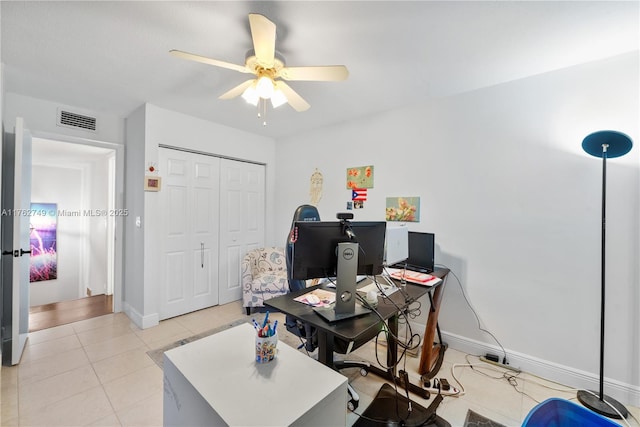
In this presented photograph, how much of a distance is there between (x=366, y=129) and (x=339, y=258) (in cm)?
225

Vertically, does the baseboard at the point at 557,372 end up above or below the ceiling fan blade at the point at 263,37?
below

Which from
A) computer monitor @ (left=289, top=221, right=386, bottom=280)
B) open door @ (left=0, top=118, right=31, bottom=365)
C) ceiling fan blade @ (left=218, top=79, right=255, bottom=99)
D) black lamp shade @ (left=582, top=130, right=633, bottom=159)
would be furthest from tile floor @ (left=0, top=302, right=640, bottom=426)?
ceiling fan blade @ (left=218, top=79, right=255, bottom=99)

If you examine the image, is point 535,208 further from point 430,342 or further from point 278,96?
point 278,96

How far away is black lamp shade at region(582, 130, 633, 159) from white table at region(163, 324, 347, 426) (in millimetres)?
2265

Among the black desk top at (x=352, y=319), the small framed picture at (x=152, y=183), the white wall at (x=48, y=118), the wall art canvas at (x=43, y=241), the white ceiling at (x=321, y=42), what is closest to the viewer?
the black desk top at (x=352, y=319)

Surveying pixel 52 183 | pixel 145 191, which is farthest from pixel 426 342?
pixel 52 183

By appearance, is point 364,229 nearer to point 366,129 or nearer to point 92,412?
point 366,129

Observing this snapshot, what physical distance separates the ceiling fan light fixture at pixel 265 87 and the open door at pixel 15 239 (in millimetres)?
2108

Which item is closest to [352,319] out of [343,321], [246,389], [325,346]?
→ [343,321]

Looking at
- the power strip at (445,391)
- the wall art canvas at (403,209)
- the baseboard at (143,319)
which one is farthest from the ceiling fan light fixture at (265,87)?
the baseboard at (143,319)

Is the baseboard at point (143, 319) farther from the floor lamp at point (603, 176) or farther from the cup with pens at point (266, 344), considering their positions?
the floor lamp at point (603, 176)

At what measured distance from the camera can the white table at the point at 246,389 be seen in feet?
2.76

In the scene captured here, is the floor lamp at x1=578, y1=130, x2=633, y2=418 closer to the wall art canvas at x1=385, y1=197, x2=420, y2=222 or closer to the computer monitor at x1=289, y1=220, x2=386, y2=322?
the wall art canvas at x1=385, y1=197, x2=420, y2=222

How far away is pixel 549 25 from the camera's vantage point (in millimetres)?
1629
